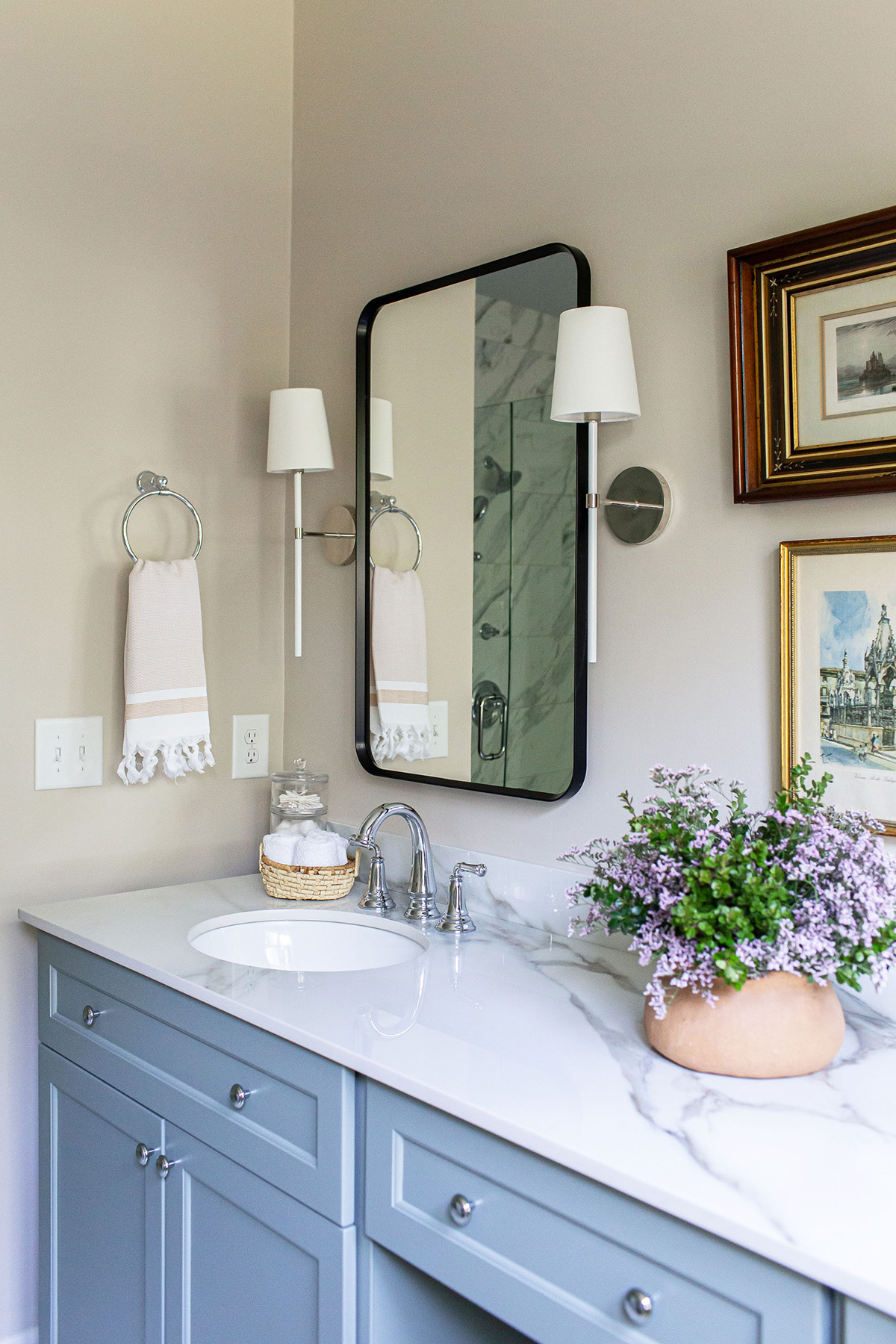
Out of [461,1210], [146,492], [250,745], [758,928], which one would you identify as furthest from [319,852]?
[758,928]

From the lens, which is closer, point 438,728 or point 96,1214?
point 96,1214

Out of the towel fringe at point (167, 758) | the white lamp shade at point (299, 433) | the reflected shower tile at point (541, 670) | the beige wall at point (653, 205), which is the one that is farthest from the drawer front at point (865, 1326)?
the white lamp shade at point (299, 433)

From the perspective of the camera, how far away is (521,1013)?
126 centimetres

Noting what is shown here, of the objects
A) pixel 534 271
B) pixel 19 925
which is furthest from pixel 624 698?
pixel 19 925

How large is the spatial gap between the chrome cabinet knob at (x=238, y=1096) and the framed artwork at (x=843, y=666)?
783mm

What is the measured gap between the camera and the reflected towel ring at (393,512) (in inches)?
74.1

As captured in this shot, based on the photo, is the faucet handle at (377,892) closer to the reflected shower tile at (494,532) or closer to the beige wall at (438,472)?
the beige wall at (438,472)

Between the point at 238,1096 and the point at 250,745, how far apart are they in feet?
3.01

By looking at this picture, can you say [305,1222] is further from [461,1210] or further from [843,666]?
[843,666]

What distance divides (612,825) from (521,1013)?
39cm

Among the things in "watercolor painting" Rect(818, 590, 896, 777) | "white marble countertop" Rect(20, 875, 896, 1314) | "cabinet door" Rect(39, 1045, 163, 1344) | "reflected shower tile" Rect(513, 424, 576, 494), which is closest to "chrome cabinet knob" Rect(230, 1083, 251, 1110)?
"white marble countertop" Rect(20, 875, 896, 1314)

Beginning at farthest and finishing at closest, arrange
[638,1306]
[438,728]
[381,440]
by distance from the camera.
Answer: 1. [381,440]
2. [438,728]
3. [638,1306]

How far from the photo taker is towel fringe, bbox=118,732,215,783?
188 cm

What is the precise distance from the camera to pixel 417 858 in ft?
5.71
